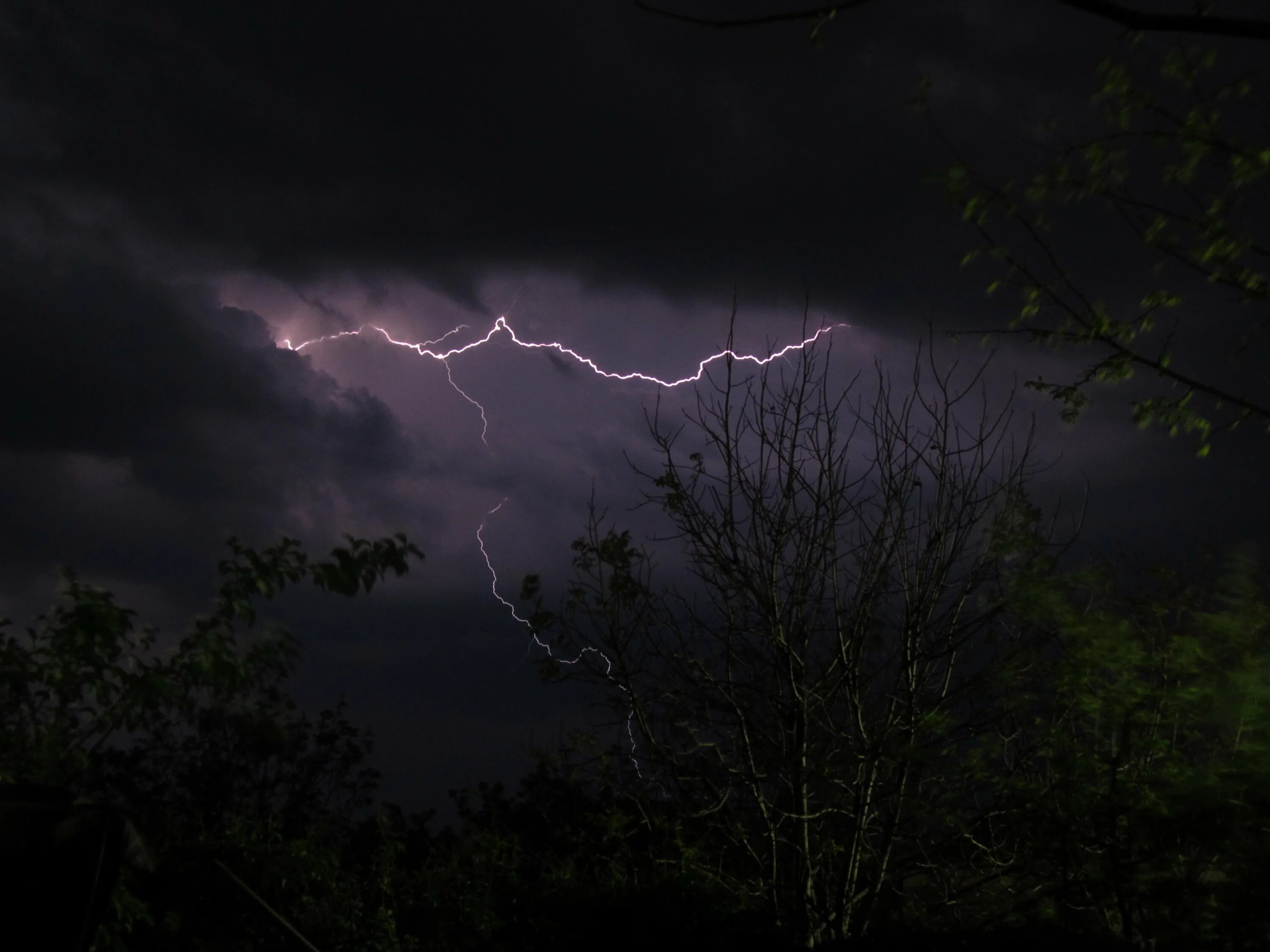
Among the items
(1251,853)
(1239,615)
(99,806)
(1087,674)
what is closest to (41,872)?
(99,806)

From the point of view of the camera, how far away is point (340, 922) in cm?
650

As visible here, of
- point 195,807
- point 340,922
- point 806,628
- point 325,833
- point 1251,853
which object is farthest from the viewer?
point 325,833

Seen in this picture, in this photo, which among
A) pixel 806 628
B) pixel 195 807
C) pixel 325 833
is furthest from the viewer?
pixel 325 833

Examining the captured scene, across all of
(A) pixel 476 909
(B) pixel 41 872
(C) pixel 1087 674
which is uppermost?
(C) pixel 1087 674

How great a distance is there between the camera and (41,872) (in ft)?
7.80

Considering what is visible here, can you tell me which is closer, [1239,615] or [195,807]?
[1239,615]

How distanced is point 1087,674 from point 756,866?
283cm

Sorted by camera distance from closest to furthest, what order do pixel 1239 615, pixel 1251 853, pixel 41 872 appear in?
pixel 41 872
pixel 1251 853
pixel 1239 615

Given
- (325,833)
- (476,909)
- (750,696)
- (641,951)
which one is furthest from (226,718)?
(750,696)

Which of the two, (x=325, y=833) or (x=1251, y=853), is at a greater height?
(x=325, y=833)

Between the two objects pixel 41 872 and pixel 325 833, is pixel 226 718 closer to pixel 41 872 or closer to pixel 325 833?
pixel 325 833

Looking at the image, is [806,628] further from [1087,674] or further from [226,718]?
[226,718]

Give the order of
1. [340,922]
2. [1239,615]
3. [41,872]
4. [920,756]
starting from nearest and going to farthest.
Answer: [41,872], [1239,615], [920,756], [340,922]

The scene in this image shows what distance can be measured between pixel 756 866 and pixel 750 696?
1.27 metres
